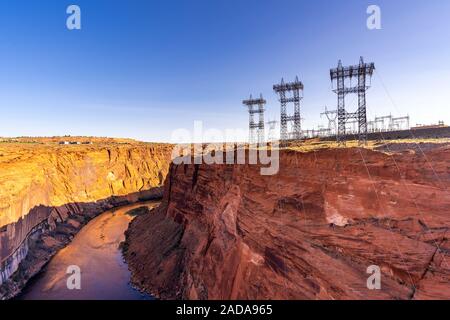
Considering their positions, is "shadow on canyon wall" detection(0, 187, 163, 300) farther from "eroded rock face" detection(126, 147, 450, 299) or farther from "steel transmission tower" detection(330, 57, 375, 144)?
"steel transmission tower" detection(330, 57, 375, 144)

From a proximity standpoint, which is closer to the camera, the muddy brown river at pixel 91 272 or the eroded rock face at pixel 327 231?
the eroded rock face at pixel 327 231

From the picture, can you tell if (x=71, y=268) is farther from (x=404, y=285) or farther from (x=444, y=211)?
(x=444, y=211)

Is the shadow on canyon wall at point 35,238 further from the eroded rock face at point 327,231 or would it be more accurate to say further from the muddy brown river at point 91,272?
the eroded rock face at point 327,231

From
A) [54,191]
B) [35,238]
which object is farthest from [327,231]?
[54,191]

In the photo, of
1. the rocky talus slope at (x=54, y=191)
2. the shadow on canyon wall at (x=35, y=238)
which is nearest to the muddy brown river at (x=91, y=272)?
the shadow on canyon wall at (x=35, y=238)

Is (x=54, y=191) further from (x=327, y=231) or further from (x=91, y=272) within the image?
(x=327, y=231)

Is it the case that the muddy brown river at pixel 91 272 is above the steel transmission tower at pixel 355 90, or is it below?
below

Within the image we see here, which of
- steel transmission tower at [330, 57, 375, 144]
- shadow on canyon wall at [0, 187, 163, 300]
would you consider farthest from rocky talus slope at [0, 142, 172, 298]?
steel transmission tower at [330, 57, 375, 144]
